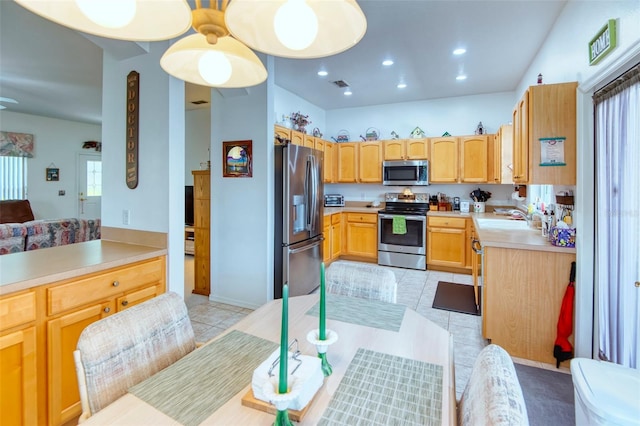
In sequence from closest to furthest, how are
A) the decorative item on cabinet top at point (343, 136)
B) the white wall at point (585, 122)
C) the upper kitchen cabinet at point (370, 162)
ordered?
the white wall at point (585, 122) → the upper kitchen cabinet at point (370, 162) → the decorative item on cabinet top at point (343, 136)

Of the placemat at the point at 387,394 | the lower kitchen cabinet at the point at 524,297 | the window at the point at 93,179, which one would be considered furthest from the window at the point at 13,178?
the lower kitchen cabinet at the point at 524,297

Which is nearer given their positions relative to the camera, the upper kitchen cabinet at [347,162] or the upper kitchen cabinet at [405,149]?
the upper kitchen cabinet at [405,149]

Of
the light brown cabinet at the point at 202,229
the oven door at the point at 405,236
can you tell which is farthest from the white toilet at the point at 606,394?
the light brown cabinet at the point at 202,229

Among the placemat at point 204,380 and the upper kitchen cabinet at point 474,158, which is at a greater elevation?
the upper kitchen cabinet at point 474,158

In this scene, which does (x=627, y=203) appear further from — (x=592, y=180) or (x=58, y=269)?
(x=58, y=269)

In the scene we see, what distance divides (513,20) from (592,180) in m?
1.68

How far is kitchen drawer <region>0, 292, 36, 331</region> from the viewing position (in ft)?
4.56

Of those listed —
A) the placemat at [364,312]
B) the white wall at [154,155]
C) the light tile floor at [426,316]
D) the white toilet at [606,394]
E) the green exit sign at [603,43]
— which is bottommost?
the light tile floor at [426,316]

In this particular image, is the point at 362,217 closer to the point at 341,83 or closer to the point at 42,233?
the point at 341,83

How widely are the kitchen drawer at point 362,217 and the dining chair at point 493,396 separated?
441cm

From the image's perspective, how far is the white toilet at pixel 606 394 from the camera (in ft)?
4.03

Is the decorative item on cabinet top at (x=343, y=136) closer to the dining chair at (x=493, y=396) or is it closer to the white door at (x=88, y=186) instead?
the dining chair at (x=493, y=396)

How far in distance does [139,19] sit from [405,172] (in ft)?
15.4

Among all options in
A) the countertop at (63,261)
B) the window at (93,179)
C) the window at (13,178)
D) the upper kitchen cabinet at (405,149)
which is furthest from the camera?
the window at (93,179)
